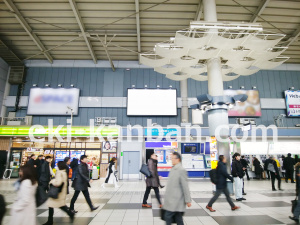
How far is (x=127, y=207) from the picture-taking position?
550 centimetres

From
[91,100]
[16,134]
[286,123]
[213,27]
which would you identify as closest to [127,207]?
[213,27]

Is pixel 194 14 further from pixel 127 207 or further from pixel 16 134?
pixel 16 134

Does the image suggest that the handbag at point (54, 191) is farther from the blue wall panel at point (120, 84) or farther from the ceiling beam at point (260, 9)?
the ceiling beam at point (260, 9)

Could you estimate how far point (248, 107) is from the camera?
1616cm

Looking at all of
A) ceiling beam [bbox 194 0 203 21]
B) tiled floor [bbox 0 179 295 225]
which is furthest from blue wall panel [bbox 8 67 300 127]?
tiled floor [bbox 0 179 295 225]

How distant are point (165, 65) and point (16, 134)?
410 inches

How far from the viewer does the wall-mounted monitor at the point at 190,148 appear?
12922mm

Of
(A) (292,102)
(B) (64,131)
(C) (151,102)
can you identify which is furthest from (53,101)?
(A) (292,102)

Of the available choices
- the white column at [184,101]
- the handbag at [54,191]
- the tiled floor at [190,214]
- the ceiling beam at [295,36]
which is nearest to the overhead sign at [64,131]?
the white column at [184,101]

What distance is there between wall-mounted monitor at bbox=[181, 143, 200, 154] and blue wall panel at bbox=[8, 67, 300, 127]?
3.05m

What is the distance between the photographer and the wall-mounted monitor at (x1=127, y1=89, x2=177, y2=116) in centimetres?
1552

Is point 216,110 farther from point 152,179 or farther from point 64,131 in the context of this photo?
point 64,131

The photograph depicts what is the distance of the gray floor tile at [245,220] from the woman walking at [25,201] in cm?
354

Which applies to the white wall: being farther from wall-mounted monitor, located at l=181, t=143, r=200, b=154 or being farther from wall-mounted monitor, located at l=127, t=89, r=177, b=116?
wall-mounted monitor, located at l=181, t=143, r=200, b=154
